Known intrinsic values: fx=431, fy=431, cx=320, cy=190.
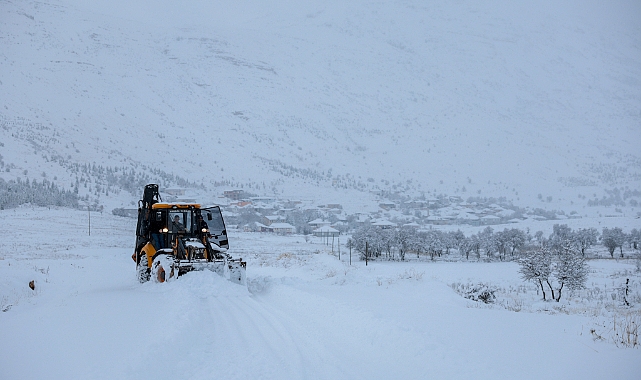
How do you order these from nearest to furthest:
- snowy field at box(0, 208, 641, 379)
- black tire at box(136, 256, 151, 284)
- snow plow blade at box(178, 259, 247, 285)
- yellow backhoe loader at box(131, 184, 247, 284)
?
snowy field at box(0, 208, 641, 379) < snow plow blade at box(178, 259, 247, 285) < yellow backhoe loader at box(131, 184, 247, 284) < black tire at box(136, 256, 151, 284)

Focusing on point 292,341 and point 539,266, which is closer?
point 292,341

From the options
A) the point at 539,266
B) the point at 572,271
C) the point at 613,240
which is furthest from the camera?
the point at 613,240

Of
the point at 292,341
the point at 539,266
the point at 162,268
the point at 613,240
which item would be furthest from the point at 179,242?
the point at 613,240

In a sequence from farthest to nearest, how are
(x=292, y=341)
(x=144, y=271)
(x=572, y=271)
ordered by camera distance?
(x=572, y=271), (x=144, y=271), (x=292, y=341)

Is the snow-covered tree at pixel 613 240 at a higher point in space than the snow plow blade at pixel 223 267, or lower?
lower

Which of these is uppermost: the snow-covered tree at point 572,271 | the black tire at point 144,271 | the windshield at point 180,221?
the windshield at point 180,221

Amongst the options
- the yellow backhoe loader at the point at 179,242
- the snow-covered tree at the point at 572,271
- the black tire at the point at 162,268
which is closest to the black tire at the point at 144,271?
the yellow backhoe loader at the point at 179,242

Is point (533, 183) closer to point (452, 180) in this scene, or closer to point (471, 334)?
point (452, 180)

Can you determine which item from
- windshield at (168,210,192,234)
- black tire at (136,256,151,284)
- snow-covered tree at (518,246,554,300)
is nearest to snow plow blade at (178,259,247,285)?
windshield at (168,210,192,234)

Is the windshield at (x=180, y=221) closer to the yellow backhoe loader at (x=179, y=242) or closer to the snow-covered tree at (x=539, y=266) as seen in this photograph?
the yellow backhoe loader at (x=179, y=242)

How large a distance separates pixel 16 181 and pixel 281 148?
109940mm

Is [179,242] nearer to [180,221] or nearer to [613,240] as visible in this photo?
[180,221]

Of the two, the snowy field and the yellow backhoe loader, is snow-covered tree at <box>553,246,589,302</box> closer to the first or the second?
Result: the snowy field

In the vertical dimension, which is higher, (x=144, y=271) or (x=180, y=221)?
(x=180, y=221)
